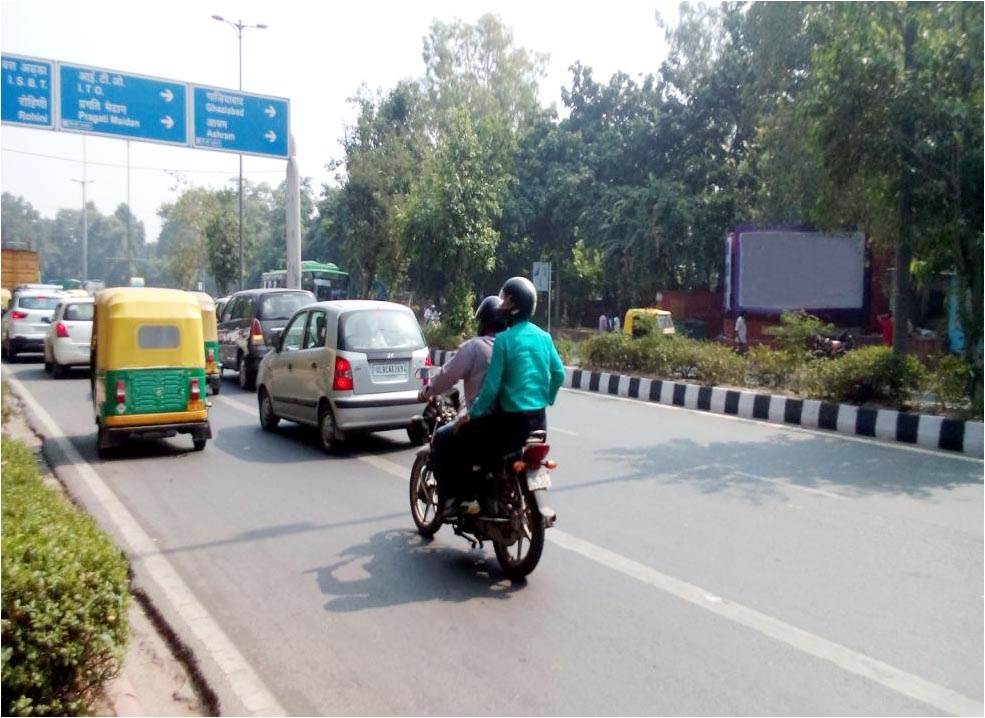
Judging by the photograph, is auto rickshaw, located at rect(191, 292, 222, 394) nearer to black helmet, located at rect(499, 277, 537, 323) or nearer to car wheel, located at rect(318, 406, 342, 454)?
car wheel, located at rect(318, 406, 342, 454)

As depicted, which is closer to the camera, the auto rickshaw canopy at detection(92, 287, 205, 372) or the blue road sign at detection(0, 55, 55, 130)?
the auto rickshaw canopy at detection(92, 287, 205, 372)

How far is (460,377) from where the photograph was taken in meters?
5.95

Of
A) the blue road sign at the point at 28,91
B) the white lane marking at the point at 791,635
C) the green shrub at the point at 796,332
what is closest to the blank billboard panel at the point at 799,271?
the green shrub at the point at 796,332

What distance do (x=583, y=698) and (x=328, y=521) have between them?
353cm

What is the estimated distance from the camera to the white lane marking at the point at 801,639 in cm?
399

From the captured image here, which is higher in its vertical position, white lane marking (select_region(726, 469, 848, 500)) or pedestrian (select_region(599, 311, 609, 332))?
pedestrian (select_region(599, 311, 609, 332))

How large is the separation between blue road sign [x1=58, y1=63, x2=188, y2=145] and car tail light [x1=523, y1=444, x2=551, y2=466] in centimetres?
1730

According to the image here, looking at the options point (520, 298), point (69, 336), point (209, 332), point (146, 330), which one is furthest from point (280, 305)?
point (520, 298)

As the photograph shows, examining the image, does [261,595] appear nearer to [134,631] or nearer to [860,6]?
[134,631]

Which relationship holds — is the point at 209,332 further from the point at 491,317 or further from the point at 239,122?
the point at 239,122

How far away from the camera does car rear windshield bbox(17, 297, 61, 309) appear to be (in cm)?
2211

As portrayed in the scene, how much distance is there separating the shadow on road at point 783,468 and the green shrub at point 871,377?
5.54 feet

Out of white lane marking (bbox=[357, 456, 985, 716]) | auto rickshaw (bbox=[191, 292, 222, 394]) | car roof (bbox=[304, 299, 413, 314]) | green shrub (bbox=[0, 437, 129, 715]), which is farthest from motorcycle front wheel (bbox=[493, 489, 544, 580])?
auto rickshaw (bbox=[191, 292, 222, 394])

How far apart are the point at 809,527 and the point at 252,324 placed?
1147cm
